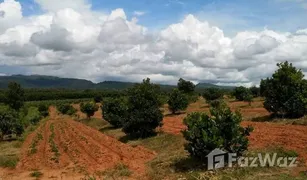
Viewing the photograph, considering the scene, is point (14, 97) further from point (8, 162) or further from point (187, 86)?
point (8, 162)

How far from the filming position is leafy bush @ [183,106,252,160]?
61.1 feet

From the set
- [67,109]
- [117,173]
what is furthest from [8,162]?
[67,109]

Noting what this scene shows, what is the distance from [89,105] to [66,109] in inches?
1118

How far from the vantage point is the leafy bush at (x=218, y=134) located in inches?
733

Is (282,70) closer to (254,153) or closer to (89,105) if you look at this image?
(254,153)

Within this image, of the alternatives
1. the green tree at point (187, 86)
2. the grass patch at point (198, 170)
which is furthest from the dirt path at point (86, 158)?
the green tree at point (187, 86)

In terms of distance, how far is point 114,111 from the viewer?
4862 centimetres

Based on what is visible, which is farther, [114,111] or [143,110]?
[114,111]

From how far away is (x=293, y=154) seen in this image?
62.8ft

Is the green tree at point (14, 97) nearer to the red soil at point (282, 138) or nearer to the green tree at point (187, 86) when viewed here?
the green tree at point (187, 86)

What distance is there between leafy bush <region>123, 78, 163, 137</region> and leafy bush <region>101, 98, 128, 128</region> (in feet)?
36.1

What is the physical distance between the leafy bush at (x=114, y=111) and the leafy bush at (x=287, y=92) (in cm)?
1970

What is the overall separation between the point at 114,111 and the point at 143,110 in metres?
15.2

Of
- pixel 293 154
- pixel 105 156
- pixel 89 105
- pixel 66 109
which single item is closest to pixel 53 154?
pixel 105 156
